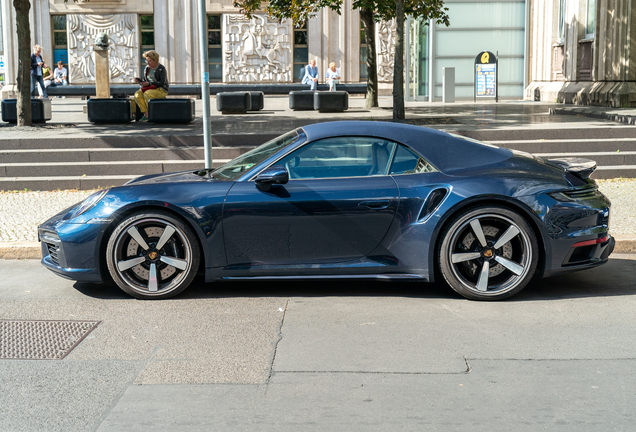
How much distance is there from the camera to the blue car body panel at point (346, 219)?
5379mm

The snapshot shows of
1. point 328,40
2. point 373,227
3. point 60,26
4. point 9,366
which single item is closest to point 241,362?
point 9,366

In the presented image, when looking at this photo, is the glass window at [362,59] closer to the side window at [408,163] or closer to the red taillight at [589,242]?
the side window at [408,163]

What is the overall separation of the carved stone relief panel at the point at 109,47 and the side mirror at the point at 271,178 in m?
31.9

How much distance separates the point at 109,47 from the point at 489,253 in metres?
33.0

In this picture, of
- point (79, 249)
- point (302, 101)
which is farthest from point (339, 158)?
point (302, 101)

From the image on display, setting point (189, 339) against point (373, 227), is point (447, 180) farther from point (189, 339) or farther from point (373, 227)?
point (189, 339)

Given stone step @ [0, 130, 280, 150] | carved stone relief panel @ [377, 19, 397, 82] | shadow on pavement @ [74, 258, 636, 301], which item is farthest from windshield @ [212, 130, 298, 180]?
carved stone relief panel @ [377, 19, 397, 82]

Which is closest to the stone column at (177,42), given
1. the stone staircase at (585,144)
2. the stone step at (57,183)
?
the stone step at (57,183)

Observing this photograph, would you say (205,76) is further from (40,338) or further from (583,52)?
(583,52)

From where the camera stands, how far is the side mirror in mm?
5383

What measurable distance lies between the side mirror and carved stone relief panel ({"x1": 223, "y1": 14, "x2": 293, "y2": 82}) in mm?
30794

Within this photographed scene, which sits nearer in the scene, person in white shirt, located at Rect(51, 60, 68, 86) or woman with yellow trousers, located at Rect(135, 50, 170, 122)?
woman with yellow trousers, located at Rect(135, 50, 170, 122)

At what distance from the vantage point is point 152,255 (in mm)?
5512

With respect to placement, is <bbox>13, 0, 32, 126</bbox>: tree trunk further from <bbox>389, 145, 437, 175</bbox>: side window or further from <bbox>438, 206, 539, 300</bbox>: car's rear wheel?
<bbox>438, 206, 539, 300</bbox>: car's rear wheel
